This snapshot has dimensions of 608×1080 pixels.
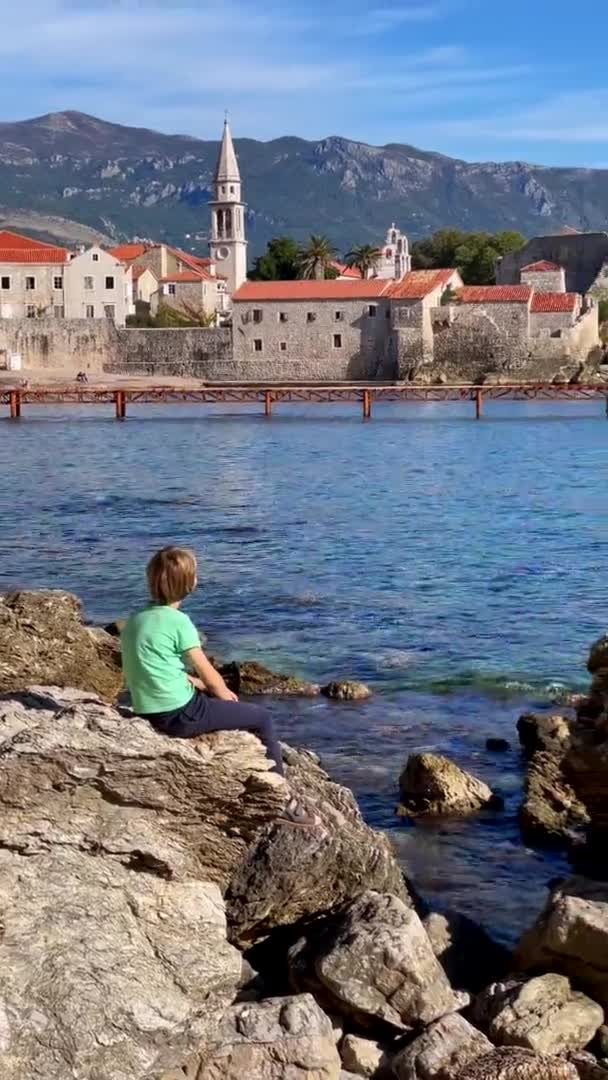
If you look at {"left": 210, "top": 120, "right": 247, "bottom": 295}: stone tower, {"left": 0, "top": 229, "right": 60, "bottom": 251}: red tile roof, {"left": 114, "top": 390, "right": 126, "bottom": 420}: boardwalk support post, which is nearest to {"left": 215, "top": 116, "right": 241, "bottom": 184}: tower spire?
{"left": 210, "top": 120, "right": 247, "bottom": 295}: stone tower

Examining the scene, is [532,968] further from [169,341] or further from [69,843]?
[169,341]

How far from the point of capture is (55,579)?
17375mm

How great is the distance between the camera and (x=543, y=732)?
931cm

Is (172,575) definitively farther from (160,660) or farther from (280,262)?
(280,262)

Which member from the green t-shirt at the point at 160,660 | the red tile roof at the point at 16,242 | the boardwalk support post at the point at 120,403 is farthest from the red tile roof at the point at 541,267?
the green t-shirt at the point at 160,660

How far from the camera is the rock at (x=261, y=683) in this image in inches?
447

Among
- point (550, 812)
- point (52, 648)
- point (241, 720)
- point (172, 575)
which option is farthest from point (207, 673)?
point (52, 648)

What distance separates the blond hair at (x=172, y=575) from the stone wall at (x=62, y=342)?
74109mm

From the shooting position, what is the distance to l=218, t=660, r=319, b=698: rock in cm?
1135

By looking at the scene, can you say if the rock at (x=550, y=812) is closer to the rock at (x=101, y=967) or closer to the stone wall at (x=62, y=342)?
the rock at (x=101, y=967)

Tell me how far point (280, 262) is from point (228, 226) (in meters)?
7.43

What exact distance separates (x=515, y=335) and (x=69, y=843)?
230ft

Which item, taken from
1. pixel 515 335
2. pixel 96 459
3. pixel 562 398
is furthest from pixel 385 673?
pixel 515 335

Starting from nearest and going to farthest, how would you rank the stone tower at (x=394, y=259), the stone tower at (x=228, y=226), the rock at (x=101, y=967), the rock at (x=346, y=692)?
the rock at (x=101, y=967)
the rock at (x=346, y=692)
the stone tower at (x=228, y=226)
the stone tower at (x=394, y=259)
